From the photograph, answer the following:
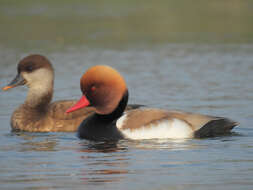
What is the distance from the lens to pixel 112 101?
943 centimetres

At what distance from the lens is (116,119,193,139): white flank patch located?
30.0 ft

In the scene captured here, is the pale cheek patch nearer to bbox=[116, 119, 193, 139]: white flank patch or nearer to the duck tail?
bbox=[116, 119, 193, 139]: white flank patch

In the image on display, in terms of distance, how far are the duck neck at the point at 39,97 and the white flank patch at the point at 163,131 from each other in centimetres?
228

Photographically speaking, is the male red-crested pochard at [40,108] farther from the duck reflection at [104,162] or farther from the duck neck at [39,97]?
the duck reflection at [104,162]

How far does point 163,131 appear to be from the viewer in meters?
9.19

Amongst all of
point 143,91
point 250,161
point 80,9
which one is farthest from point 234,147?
point 80,9

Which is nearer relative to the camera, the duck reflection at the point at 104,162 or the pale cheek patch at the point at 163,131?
the duck reflection at the point at 104,162

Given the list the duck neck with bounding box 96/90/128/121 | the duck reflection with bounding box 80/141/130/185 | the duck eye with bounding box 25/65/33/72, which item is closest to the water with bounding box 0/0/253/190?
the duck reflection with bounding box 80/141/130/185

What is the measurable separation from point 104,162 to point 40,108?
3.44m

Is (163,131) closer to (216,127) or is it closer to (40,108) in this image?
(216,127)

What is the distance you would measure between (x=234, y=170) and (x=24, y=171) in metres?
2.29

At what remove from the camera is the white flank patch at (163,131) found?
9.16 meters

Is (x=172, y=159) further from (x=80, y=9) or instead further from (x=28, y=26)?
(x=80, y=9)

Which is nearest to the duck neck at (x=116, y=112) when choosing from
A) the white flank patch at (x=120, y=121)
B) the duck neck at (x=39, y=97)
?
the white flank patch at (x=120, y=121)
